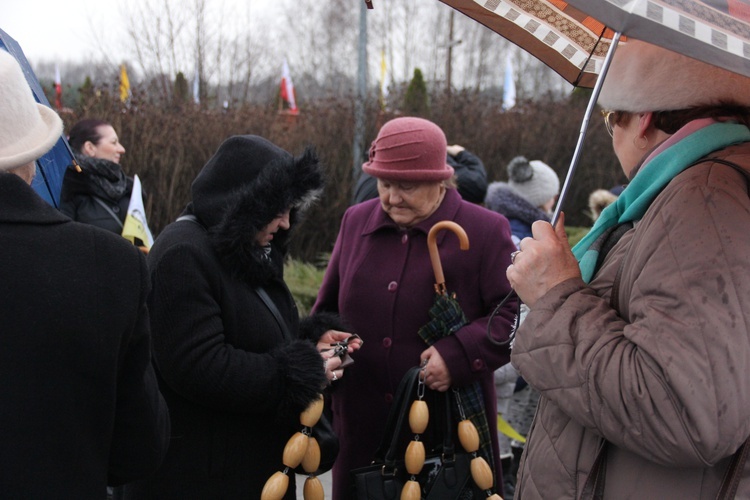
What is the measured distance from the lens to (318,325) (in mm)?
2775

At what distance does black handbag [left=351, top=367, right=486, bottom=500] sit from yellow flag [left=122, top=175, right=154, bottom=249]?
7.91 feet

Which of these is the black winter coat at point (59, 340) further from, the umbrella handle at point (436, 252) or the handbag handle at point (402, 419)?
the umbrella handle at point (436, 252)

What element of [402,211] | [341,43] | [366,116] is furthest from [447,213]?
[341,43]

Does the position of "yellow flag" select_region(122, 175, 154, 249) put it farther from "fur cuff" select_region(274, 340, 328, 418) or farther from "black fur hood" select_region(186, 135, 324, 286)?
"fur cuff" select_region(274, 340, 328, 418)

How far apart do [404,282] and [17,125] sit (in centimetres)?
167

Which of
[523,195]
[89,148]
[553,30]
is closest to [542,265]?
[553,30]

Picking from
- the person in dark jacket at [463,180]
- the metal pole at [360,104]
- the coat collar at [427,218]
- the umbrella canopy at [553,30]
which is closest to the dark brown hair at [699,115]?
the umbrella canopy at [553,30]

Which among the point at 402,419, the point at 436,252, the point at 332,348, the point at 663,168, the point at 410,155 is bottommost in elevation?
the point at 402,419

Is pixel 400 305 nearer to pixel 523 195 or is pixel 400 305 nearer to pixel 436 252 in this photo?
pixel 436 252

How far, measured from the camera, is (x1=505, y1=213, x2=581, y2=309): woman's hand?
1.62 metres

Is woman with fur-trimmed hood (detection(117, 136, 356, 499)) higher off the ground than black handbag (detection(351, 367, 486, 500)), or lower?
higher

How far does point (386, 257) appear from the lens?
2.97 m

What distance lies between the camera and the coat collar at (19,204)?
1.42 m

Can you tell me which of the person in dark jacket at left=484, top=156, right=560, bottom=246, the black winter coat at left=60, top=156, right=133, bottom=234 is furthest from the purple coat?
the black winter coat at left=60, top=156, right=133, bottom=234
